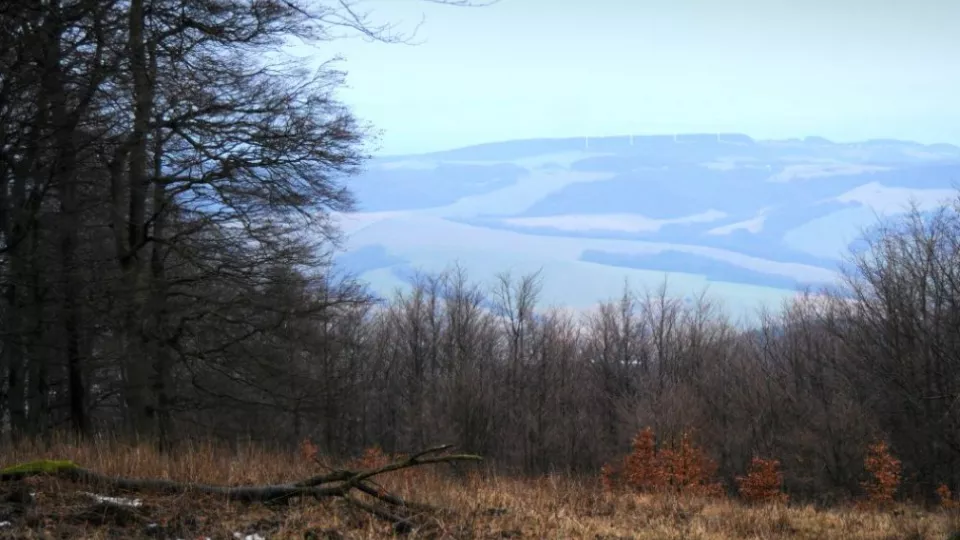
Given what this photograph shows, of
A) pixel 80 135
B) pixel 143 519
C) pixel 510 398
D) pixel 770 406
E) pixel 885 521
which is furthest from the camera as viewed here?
pixel 510 398

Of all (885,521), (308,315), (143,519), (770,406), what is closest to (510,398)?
(770,406)

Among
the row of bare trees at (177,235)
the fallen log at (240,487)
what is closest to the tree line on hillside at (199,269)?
the row of bare trees at (177,235)

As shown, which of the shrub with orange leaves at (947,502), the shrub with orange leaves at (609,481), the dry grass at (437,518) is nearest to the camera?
the dry grass at (437,518)

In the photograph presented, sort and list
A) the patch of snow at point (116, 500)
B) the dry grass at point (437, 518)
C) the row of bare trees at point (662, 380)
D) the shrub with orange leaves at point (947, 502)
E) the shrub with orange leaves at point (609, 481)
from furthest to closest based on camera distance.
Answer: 1. the row of bare trees at point (662, 380)
2. the shrub with orange leaves at point (947, 502)
3. the shrub with orange leaves at point (609, 481)
4. the patch of snow at point (116, 500)
5. the dry grass at point (437, 518)

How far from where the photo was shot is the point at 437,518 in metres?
5.95

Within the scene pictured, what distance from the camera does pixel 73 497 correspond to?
5.72m

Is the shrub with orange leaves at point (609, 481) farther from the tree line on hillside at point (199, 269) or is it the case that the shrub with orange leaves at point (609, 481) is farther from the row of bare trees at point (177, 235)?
the row of bare trees at point (177, 235)

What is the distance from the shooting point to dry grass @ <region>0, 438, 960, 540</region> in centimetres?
541

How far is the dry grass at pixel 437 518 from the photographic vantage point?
5.41m

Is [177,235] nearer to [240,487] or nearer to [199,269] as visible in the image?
[199,269]

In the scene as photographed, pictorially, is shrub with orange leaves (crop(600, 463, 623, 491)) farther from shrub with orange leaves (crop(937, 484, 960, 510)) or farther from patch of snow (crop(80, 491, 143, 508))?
patch of snow (crop(80, 491, 143, 508))

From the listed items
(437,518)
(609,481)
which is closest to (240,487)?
(437,518)

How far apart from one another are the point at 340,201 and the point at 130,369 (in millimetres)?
5671

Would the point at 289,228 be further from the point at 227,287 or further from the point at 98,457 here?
the point at 98,457
